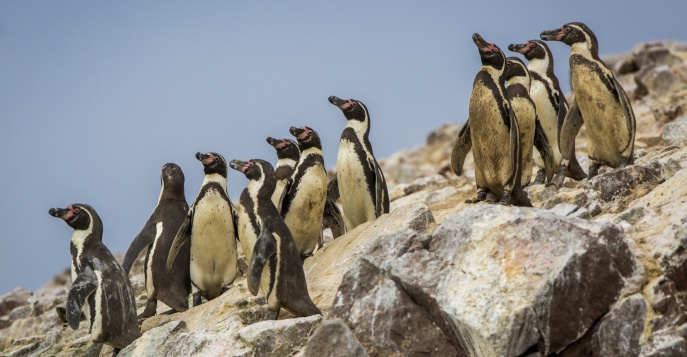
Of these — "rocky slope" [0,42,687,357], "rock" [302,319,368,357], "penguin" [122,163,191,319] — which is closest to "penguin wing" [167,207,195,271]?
"penguin" [122,163,191,319]

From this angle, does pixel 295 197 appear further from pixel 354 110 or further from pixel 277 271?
pixel 277 271

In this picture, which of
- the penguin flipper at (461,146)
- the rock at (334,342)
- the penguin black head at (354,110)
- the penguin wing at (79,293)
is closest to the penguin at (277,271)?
the penguin wing at (79,293)

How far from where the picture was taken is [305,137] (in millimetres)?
11195

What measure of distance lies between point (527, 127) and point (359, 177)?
6.40 feet

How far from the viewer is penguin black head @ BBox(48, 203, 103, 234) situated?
976 centimetres

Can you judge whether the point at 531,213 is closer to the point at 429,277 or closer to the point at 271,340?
the point at 429,277

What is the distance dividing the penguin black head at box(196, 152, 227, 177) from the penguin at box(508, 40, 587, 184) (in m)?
4.15

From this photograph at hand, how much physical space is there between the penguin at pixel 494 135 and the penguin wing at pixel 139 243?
3.55 metres

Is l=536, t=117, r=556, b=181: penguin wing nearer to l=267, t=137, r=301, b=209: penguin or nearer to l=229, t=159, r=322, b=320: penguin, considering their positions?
l=267, t=137, r=301, b=209: penguin

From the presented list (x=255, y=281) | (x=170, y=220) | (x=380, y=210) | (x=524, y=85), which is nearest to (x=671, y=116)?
(x=524, y=85)

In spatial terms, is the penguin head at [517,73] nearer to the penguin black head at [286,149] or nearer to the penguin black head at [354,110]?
the penguin black head at [354,110]

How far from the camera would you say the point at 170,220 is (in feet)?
35.7

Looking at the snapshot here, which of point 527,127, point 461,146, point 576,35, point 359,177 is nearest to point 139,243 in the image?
point 359,177

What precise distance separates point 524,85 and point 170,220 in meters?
4.39
